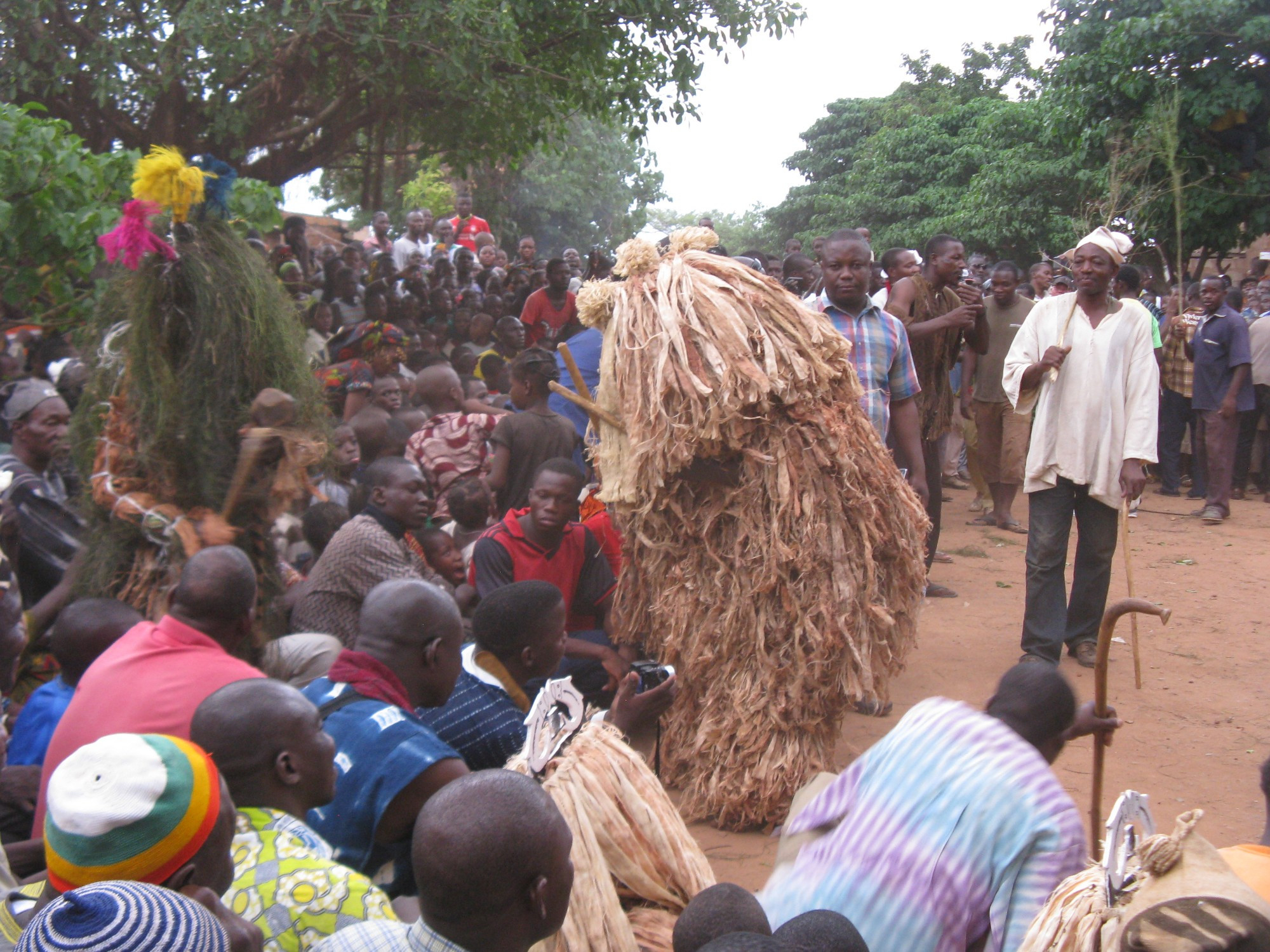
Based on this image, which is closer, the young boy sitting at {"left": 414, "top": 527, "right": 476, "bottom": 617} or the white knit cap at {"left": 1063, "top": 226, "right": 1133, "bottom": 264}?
the young boy sitting at {"left": 414, "top": 527, "right": 476, "bottom": 617}

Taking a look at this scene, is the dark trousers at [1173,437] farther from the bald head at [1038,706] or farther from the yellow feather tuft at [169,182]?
the yellow feather tuft at [169,182]

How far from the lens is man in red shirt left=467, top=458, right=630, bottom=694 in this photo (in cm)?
445

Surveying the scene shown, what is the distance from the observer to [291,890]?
76.7 inches

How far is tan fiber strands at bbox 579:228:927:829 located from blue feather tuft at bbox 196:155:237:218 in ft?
4.33

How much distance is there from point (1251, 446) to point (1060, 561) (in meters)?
6.58

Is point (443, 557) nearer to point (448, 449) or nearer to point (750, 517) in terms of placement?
point (448, 449)

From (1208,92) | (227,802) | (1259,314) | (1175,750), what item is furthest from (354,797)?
(1208,92)

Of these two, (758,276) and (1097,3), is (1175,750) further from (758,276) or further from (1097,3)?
(1097,3)

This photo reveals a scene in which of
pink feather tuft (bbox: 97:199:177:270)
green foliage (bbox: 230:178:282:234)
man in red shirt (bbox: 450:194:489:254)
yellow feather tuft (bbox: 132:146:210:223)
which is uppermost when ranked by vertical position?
man in red shirt (bbox: 450:194:489:254)

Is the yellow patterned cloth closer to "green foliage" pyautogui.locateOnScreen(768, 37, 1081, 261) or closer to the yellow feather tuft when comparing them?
the yellow feather tuft

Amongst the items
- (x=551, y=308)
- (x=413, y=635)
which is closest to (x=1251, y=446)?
(x=551, y=308)

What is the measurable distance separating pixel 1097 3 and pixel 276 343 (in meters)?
Answer: 16.8

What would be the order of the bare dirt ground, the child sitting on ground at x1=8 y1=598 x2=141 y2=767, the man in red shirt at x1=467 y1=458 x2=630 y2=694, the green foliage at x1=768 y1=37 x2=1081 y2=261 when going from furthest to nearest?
1. the green foliage at x1=768 y1=37 x2=1081 y2=261
2. the man in red shirt at x1=467 y1=458 x2=630 y2=694
3. the bare dirt ground
4. the child sitting on ground at x1=8 y1=598 x2=141 y2=767

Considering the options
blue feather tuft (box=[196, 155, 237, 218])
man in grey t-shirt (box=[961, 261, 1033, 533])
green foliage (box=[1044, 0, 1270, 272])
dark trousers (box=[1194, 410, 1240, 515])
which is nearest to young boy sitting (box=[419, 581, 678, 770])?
blue feather tuft (box=[196, 155, 237, 218])
